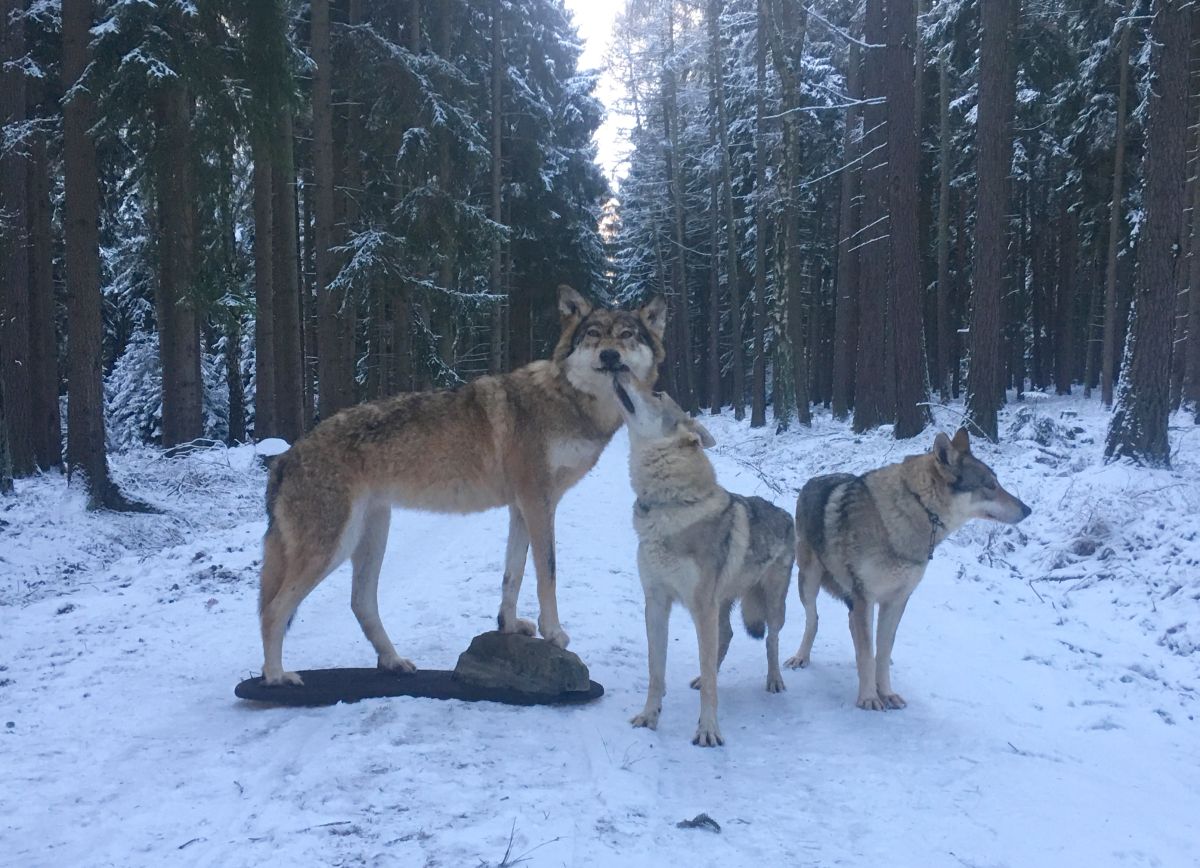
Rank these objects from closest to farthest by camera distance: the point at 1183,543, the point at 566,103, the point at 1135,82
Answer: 1. the point at 1183,543
2. the point at 1135,82
3. the point at 566,103

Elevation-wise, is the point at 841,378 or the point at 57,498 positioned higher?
the point at 841,378

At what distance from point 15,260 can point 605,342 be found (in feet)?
48.0

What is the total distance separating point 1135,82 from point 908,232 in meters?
14.0

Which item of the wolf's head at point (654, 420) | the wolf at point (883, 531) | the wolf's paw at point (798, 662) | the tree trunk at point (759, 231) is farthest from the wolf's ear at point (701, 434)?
the tree trunk at point (759, 231)

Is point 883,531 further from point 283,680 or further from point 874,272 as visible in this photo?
point 874,272

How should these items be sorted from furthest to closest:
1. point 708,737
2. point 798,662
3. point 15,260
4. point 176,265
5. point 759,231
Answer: point 759,231 → point 15,260 → point 176,265 → point 798,662 → point 708,737

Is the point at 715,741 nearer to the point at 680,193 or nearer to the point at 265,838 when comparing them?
the point at 265,838

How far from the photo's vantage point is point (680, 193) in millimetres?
42062

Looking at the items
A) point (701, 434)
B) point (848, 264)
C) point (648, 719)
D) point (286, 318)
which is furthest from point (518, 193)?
point (648, 719)

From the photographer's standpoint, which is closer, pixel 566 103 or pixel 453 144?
pixel 453 144

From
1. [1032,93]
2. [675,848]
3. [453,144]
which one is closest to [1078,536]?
[675,848]

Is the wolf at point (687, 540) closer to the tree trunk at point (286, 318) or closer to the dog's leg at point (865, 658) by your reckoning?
the dog's leg at point (865, 658)

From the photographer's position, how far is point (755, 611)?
582 centimetres

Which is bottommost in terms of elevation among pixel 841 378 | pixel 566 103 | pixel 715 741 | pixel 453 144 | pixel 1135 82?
pixel 715 741
